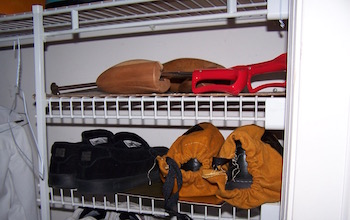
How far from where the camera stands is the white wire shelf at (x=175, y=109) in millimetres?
612

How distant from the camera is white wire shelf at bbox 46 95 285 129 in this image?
61 centimetres

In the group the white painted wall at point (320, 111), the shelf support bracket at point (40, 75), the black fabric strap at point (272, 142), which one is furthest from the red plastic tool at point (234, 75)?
the shelf support bracket at point (40, 75)

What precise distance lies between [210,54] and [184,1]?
228 mm

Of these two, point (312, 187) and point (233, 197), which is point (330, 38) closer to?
point (312, 187)

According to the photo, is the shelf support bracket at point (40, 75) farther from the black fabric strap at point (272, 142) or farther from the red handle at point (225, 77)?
the black fabric strap at point (272, 142)

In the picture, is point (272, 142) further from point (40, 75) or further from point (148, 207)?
point (40, 75)

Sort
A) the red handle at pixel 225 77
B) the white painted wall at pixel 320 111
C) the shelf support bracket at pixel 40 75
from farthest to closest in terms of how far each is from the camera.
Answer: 1. the shelf support bracket at pixel 40 75
2. the red handle at pixel 225 77
3. the white painted wall at pixel 320 111

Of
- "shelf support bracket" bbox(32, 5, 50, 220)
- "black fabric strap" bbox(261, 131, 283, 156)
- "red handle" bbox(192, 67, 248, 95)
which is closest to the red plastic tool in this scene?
"red handle" bbox(192, 67, 248, 95)

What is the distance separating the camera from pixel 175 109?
3.15 feet

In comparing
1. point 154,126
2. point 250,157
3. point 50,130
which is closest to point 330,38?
point 250,157

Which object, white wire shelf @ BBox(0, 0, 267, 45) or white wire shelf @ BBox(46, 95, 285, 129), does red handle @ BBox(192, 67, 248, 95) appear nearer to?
white wire shelf @ BBox(46, 95, 285, 129)

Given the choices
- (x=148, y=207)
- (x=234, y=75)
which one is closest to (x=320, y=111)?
(x=234, y=75)

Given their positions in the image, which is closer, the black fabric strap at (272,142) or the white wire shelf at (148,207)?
the black fabric strap at (272,142)

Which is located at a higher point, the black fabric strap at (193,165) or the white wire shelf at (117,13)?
the white wire shelf at (117,13)
